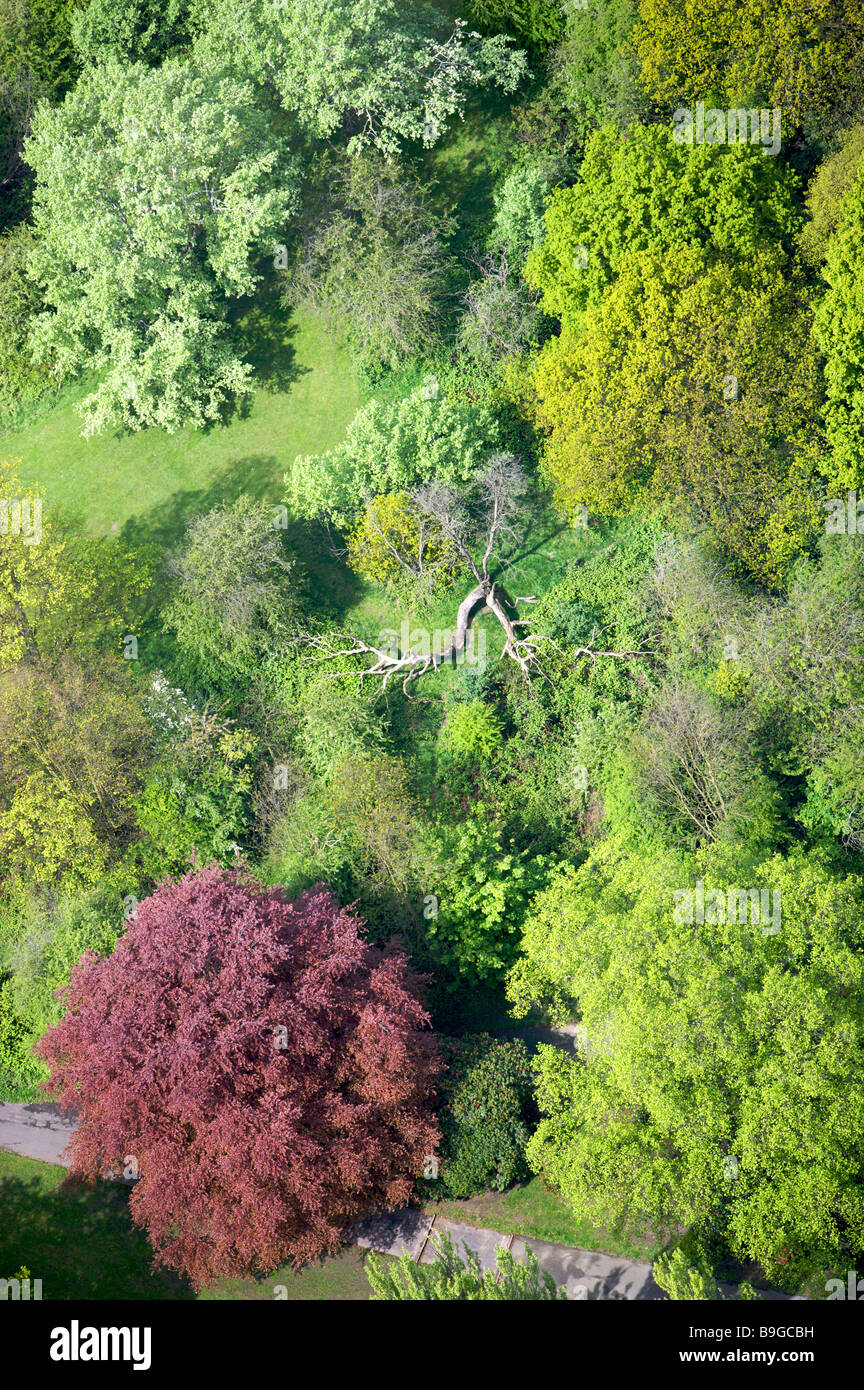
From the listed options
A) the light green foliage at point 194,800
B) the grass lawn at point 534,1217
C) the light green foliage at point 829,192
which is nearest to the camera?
the grass lawn at point 534,1217

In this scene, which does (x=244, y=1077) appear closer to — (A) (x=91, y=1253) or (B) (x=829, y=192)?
(A) (x=91, y=1253)

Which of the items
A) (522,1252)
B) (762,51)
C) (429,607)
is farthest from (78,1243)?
(762,51)

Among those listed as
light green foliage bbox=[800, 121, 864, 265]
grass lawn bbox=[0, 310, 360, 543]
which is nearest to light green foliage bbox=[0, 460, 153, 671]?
grass lawn bbox=[0, 310, 360, 543]

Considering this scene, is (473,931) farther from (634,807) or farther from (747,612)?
(747,612)

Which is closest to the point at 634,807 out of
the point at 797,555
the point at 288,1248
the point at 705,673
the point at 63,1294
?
the point at 705,673

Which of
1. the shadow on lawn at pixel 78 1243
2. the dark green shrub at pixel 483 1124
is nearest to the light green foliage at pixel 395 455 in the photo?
the dark green shrub at pixel 483 1124

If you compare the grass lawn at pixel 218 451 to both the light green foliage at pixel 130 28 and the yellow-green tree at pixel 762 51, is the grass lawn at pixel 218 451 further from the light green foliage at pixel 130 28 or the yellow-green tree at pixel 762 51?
the yellow-green tree at pixel 762 51
